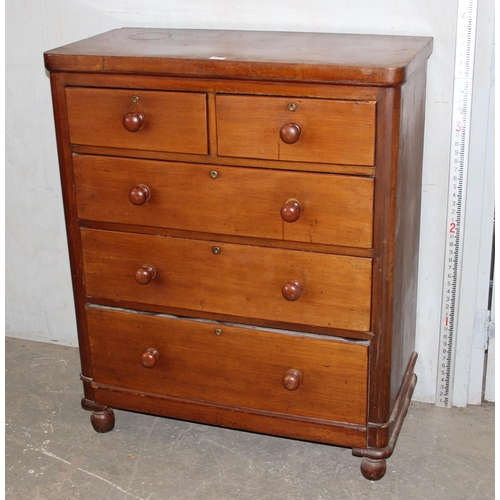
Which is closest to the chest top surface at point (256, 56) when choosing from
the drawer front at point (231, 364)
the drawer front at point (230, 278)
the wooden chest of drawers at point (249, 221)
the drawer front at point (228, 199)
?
the wooden chest of drawers at point (249, 221)

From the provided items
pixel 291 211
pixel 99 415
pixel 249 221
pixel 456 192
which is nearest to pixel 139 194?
pixel 249 221

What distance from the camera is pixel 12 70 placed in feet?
9.16

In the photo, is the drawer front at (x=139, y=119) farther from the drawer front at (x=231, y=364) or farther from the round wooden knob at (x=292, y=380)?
the round wooden knob at (x=292, y=380)

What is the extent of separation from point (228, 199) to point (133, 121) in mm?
313

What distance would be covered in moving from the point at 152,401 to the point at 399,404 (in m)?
0.72

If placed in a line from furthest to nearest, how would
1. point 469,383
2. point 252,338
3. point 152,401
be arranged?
point 469,383
point 152,401
point 252,338

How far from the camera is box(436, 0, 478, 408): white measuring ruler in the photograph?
89.7 inches

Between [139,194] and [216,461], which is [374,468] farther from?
[139,194]

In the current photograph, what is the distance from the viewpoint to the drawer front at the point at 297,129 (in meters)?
1.93

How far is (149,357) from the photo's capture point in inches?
91.7

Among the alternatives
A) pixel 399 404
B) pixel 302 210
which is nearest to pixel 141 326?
pixel 302 210

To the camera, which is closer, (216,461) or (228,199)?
(228,199)

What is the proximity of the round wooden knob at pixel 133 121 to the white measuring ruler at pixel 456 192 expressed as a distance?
907 millimetres

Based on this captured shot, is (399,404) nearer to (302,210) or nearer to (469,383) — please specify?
(469,383)
